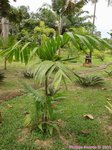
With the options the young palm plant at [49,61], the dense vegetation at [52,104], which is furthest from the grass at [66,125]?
the young palm plant at [49,61]

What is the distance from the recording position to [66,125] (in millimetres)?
3969

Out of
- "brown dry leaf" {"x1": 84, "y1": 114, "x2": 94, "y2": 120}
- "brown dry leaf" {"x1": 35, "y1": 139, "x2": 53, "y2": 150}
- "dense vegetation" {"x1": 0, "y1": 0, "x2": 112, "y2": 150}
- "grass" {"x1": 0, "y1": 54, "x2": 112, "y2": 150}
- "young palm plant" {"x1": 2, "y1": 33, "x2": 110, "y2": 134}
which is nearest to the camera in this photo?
"young palm plant" {"x1": 2, "y1": 33, "x2": 110, "y2": 134}

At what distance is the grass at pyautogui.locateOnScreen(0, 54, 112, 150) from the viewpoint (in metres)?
3.38

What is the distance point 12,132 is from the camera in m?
3.67

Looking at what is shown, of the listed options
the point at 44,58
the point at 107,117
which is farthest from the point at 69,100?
the point at 44,58

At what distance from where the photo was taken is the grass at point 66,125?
3377 mm

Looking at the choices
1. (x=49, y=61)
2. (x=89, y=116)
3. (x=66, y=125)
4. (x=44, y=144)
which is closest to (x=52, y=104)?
(x=66, y=125)

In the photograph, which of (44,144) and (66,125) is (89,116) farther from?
(44,144)

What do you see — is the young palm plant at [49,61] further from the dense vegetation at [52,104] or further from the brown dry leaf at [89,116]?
the brown dry leaf at [89,116]

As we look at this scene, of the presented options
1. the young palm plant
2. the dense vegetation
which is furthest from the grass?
the young palm plant

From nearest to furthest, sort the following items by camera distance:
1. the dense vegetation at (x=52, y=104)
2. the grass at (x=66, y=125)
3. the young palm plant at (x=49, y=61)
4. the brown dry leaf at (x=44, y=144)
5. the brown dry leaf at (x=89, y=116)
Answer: the young palm plant at (x=49, y=61) → the dense vegetation at (x=52, y=104) → the brown dry leaf at (x=44, y=144) → the grass at (x=66, y=125) → the brown dry leaf at (x=89, y=116)

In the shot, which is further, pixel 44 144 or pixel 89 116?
pixel 89 116

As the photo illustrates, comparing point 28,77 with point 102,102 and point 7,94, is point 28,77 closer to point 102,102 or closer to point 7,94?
point 7,94

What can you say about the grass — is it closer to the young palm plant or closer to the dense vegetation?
the dense vegetation
